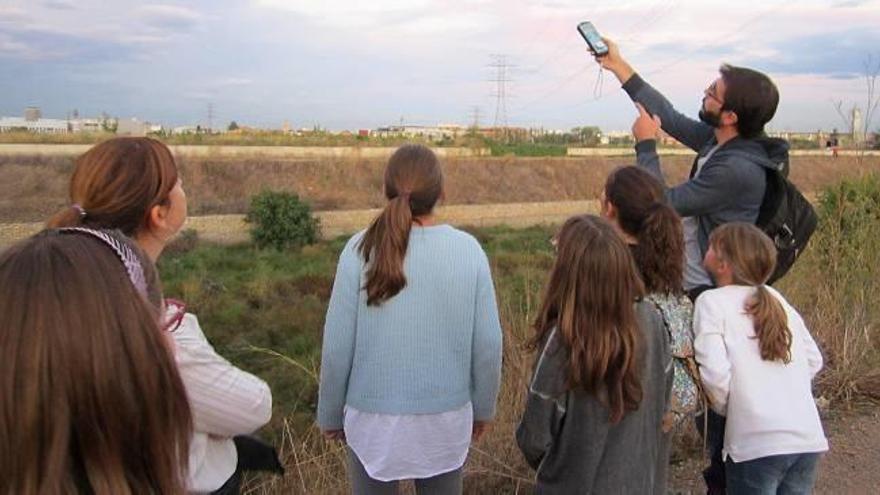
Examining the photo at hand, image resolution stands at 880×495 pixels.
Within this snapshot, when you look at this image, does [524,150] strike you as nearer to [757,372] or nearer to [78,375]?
[757,372]

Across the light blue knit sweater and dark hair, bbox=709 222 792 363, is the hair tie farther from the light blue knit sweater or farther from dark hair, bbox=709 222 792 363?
dark hair, bbox=709 222 792 363

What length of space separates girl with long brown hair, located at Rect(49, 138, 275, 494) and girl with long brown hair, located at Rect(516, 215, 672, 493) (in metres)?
0.88

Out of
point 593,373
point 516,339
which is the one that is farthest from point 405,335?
point 516,339

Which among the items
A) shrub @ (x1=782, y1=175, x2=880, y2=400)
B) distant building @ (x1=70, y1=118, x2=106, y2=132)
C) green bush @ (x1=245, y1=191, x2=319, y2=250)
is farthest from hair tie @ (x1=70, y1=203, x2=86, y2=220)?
distant building @ (x1=70, y1=118, x2=106, y2=132)

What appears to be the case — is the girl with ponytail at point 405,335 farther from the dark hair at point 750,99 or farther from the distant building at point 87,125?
the distant building at point 87,125

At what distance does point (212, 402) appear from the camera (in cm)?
192

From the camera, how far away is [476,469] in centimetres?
374

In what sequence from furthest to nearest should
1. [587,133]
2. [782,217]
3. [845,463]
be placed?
[587,133] < [845,463] < [782,217]

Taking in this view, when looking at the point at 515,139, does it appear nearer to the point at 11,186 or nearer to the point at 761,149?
the point at 11,186

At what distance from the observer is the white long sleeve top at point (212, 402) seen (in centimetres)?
190

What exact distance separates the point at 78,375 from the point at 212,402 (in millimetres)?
768

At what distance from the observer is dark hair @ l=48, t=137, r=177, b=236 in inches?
77.4

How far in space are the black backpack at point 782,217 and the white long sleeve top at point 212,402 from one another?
223cm

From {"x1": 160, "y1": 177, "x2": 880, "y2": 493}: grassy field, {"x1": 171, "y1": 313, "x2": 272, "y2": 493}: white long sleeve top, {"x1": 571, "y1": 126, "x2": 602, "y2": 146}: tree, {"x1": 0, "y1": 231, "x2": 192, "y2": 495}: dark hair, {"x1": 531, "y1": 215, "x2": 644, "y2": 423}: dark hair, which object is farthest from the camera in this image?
{"x1": 571, "y1": 126, "x2": 602, "y2": 146}: tree
